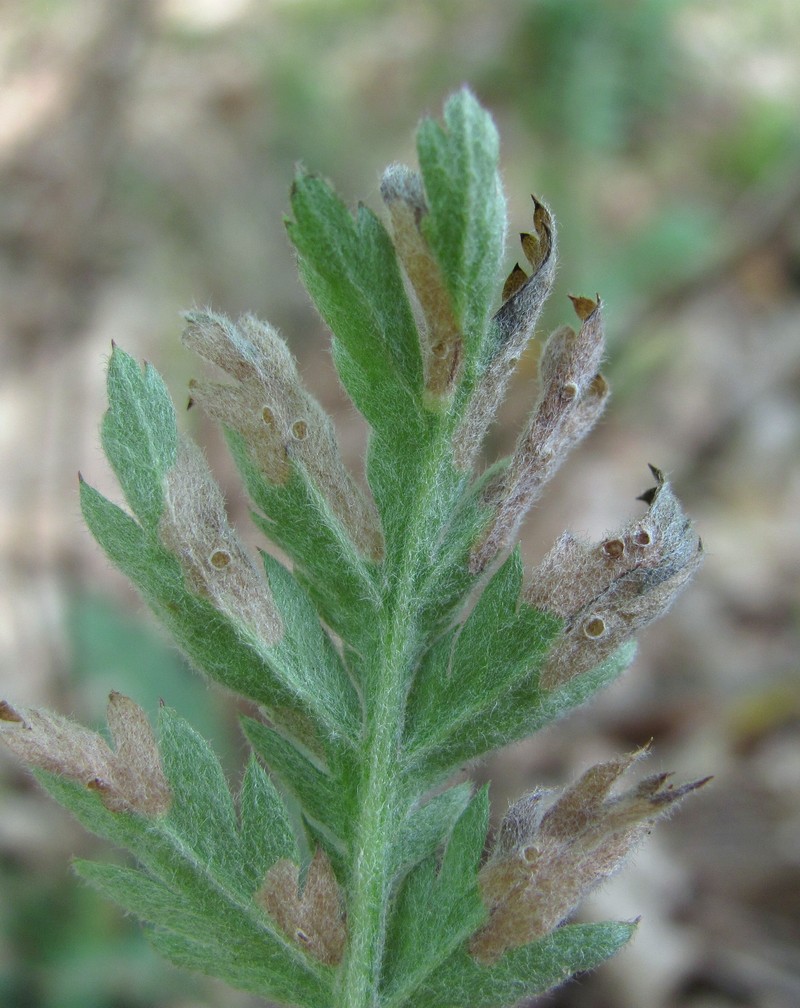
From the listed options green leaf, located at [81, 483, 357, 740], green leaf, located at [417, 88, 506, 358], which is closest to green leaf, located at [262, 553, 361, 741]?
green leaf, located at [81, 483, 357, 740]

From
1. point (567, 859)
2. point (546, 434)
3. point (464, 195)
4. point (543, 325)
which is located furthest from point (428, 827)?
point (543, 325)

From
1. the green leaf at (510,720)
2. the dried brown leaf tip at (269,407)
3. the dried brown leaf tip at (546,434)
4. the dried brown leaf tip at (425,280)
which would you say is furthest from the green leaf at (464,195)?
the green leaf at (510,720)

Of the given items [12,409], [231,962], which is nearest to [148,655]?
[12,409]

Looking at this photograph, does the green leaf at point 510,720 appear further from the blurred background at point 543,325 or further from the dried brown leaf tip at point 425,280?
the blurred background at point 543,325

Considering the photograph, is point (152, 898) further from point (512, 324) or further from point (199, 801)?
point (512, 324)

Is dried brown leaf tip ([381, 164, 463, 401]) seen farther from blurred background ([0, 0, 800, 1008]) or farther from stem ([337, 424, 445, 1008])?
blurred background ([0, 0, 800, 1008])

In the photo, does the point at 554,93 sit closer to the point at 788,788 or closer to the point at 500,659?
the point at 788,788
